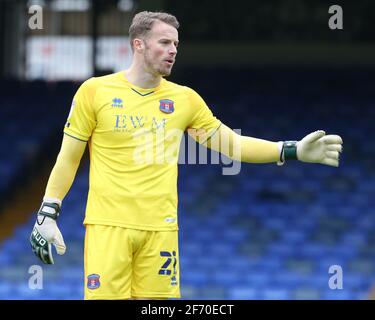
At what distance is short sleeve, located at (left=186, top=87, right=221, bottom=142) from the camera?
5.38m

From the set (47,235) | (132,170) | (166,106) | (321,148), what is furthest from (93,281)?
(321,148)

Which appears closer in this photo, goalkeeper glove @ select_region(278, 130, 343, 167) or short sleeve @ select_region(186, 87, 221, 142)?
goalkeeper glove @ select_region(278, 130, 343, 167)

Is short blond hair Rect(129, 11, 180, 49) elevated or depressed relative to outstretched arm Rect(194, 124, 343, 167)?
elevated

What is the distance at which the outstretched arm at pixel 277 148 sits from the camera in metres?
5.18

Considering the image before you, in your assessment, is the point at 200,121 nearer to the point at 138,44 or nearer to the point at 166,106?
the point at 166,106

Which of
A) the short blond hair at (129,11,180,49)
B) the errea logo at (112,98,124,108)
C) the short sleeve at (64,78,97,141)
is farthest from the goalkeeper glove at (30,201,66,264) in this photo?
the short blond hair at (129,11,180,49)

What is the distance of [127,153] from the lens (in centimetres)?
521

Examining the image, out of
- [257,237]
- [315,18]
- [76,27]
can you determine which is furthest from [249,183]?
[76,27]

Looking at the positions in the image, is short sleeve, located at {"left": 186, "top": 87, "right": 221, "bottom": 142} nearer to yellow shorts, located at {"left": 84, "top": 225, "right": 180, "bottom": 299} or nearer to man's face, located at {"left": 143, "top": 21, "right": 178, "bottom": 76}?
man's face, located at {"left": 143, "top": 21, "right": 178, "bottom": 76}

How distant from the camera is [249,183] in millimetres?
15492

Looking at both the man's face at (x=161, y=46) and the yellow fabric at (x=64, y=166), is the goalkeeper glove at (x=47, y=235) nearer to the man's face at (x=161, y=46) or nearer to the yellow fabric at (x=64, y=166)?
the yellow fabric at (x=64, y=166)

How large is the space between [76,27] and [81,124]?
46.6ft

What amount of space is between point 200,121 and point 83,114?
0.63 metres
